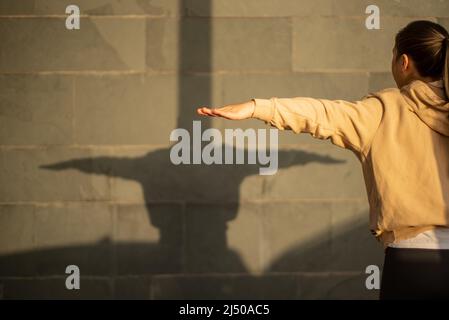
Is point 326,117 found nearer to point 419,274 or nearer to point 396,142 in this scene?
point 396,142

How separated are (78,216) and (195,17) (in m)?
1.53

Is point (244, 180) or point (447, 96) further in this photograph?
point (244, 180)

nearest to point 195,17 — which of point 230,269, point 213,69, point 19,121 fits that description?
point 213,69

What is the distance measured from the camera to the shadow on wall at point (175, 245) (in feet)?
16.0

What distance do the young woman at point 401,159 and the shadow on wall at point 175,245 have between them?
2.60m

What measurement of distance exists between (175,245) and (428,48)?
287 cm

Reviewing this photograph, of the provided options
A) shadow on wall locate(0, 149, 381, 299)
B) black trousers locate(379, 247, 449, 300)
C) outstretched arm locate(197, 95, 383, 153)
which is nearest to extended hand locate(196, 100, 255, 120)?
outstretched arm locate(197, 95, 383, 153)

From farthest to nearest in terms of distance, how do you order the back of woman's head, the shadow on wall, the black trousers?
1. the shadow on wall
2. the back of woman's head
3. the black trousers

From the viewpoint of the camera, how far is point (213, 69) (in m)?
4.88

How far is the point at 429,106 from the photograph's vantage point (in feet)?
7.41

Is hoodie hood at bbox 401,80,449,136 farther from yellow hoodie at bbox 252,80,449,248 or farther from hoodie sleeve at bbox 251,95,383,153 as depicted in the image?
hoodie sleeve at bbox 251,95,383,153

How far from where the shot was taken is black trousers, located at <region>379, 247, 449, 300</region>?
219 cm

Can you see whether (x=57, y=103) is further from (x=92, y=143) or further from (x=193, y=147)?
(x=193, y=147)
